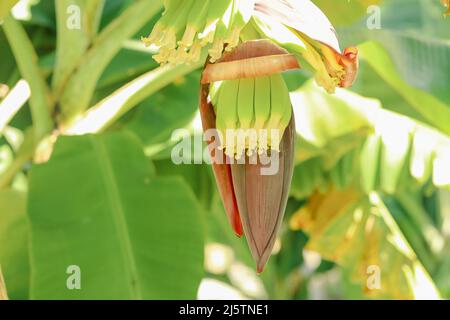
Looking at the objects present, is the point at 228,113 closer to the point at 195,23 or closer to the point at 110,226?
the point at 195,23

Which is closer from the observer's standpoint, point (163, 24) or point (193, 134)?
point (163, 24)

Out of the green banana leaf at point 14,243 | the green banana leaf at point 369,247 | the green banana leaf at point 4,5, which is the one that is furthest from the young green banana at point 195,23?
the green banana leaf at point 369,247

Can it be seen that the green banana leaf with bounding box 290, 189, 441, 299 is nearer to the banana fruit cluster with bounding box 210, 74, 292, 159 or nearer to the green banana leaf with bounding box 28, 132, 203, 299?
the green banana leaf with bounding box 28, 132, 203, 299

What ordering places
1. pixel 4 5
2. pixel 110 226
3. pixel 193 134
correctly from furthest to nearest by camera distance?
pixel 193 134
pixel 110 226
pixel 4 5

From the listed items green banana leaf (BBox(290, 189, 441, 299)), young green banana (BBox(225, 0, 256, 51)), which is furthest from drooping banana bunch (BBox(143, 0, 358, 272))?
green banana leaf (BBox(290, 189, 441, 299))

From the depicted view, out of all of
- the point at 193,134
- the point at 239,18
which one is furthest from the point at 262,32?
the point at 193,134

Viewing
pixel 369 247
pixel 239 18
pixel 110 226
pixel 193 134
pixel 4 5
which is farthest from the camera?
pixel 369 247

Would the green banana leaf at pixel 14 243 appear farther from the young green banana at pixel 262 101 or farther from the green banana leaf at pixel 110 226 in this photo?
the young green banana at pixel 262 101

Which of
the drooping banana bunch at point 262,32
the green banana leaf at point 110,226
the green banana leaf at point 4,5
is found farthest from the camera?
the green banana leaf at point 110,226
